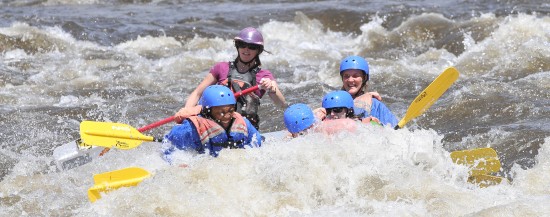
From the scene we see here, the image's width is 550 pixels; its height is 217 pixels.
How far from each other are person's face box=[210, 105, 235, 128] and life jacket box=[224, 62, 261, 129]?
0.96 m

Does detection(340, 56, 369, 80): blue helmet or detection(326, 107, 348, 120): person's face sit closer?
detection(326, 107, 348, 120): person's face

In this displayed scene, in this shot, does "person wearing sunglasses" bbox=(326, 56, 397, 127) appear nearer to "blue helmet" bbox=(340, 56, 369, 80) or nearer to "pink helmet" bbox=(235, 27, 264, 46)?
"blue helmet" bbox=(340, 56, 369, 80)

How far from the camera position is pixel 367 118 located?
737 centimetres

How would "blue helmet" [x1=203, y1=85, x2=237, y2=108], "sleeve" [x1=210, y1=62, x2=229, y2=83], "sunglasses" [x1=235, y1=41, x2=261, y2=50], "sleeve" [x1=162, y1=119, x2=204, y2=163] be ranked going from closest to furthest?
"blue helmet" [x1=203, y1=85, x2=237, y2=108] < "sleeve" [x1=162, y1=119, x2=204, y2=163] < "sunglasses" [x1=235, y1=41, x2=261, y2=50] < "sleeve" [x1=210, y1=62, x2=229, y2=83]

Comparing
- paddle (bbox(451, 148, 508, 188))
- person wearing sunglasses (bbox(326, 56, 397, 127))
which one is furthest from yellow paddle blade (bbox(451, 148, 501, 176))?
person wearing sunglasses (bbox(326, 56, 397, 127))

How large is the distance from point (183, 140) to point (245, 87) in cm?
114

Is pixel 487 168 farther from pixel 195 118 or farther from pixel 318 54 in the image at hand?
pixel 318 54

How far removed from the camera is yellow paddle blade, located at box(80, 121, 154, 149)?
729 cm

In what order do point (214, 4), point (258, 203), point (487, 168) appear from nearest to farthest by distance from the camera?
1. point (258, 203)
2. point (487, 168)
3. point (214, 4)

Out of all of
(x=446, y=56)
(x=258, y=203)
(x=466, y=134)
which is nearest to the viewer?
(x=258, y=203)

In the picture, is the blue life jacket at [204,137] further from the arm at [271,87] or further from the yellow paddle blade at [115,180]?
the arm at [271,87]

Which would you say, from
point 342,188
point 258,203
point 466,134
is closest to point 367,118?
point 342,188

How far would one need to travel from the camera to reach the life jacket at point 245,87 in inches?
308

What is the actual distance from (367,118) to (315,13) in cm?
989
